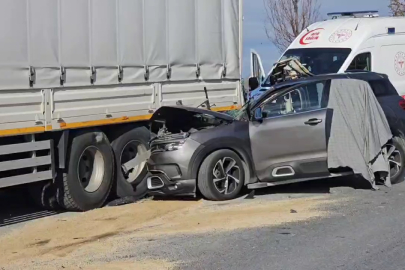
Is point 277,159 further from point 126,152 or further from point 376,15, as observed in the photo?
point 376,15

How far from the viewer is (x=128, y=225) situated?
10352mm

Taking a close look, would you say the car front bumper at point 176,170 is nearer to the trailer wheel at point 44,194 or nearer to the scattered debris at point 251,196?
the scattered debris at point 251,196

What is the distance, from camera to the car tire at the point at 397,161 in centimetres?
1298

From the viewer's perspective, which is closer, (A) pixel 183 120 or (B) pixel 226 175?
(B) pixel 226 175

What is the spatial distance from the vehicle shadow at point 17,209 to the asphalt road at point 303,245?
1.14ft

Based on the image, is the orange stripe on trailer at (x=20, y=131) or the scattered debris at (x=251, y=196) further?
the scattered debris at (x=251, y=196)

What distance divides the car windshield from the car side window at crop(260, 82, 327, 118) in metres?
5.06

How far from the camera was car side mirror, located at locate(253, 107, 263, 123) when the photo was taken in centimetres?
1206

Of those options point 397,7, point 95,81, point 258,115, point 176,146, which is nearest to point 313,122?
point 258,115

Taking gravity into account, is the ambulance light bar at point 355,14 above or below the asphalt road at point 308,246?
above

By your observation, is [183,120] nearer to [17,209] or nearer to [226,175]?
[226,175]

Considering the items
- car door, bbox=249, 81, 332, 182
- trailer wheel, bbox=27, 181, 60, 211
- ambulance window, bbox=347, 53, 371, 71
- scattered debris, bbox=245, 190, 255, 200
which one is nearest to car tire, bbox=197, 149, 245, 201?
scattered debris, bbox=245, 190, 255, 200

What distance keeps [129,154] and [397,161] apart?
436cm

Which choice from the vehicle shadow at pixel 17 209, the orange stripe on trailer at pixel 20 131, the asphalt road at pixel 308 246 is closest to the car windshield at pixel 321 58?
the vehicle shadow at pixel 17 209
